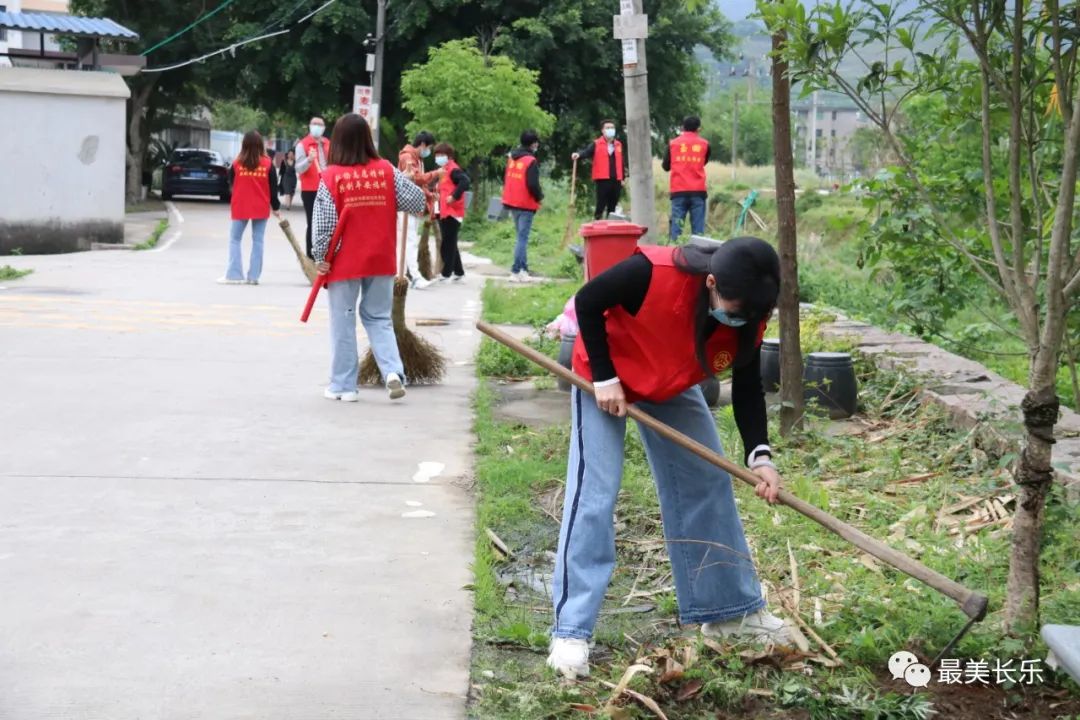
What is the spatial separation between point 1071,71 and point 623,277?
61.1 inches

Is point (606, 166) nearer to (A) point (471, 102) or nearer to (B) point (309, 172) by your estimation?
(B) point (309, 172)

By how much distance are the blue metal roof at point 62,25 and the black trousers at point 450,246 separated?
6.48m

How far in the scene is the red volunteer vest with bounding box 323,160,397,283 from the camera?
843 cm

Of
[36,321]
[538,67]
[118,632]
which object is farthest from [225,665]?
[538,67]

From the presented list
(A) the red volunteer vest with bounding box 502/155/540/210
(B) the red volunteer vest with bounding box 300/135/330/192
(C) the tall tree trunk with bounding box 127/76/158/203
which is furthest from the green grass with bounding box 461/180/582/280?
(C) the tall tree trunk with bounding box 127/76/158/203

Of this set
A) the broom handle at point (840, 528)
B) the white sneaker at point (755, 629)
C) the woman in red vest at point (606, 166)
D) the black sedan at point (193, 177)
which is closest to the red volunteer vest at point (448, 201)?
the woman in red vest at point (606, 166)

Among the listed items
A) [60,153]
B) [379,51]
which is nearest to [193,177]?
[379,51]

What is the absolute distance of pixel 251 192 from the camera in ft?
49.9

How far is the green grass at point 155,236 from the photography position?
20297 mm

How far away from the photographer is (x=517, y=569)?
17.6 feet

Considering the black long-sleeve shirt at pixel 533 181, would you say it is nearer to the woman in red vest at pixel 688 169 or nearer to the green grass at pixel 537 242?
the green grass at pixel 537 242

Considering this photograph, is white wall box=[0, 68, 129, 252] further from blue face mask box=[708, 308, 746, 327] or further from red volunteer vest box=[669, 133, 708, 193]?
blue face mask box=[708, 308, 746, 327]

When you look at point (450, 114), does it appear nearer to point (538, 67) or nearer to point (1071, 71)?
point (538, 67)

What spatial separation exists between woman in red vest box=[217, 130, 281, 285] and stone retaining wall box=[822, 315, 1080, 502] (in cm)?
724
